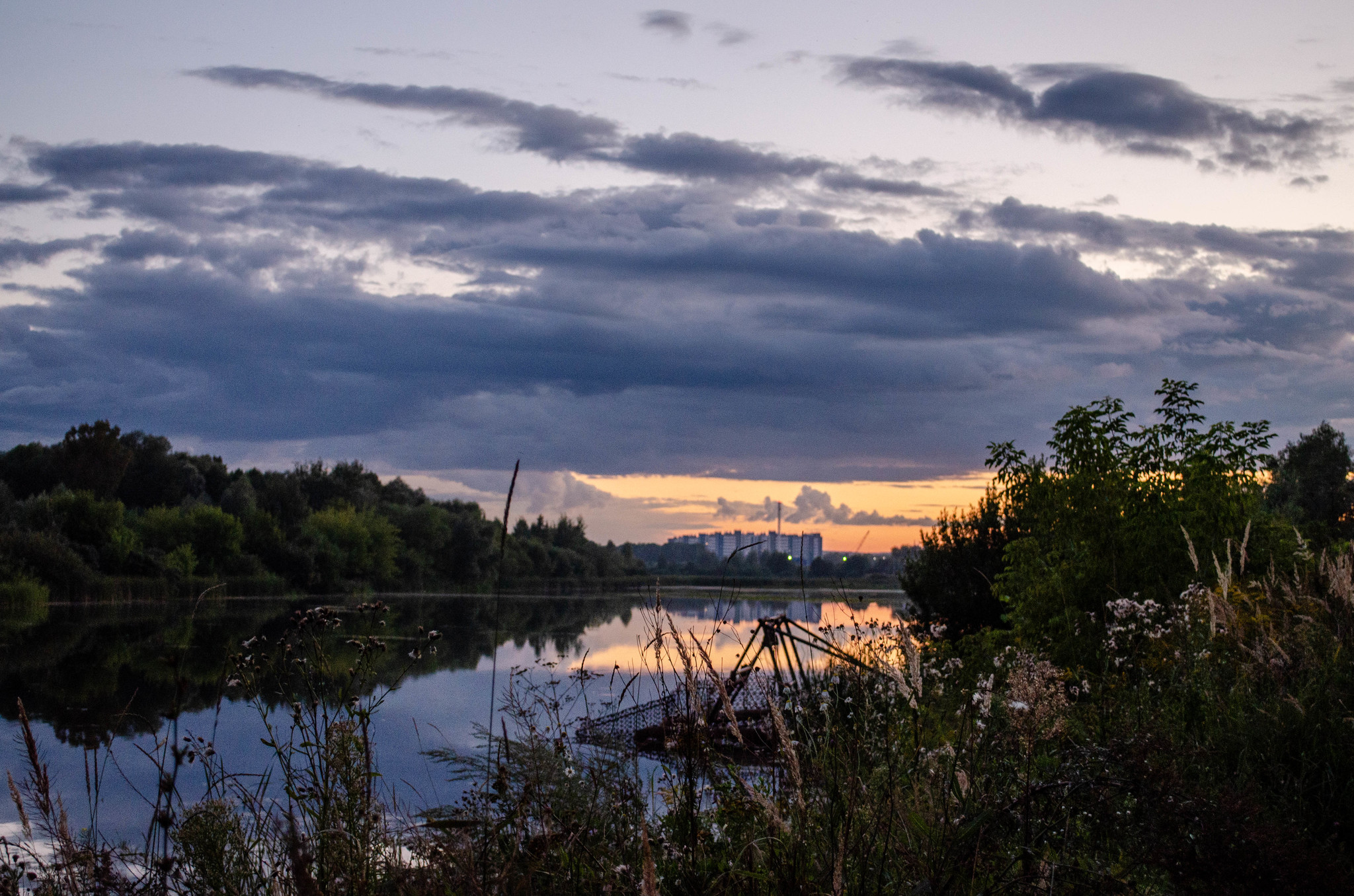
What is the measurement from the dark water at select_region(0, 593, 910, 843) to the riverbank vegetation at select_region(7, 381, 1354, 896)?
271mm

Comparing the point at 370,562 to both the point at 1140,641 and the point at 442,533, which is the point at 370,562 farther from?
the point at 1140,641

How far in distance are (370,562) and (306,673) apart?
68.1 m

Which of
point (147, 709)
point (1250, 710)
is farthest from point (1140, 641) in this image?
point (147, 709)

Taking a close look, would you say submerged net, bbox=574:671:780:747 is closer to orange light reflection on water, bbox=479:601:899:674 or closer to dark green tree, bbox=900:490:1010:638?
orange light reflection on water, bbox=479:601:899:674

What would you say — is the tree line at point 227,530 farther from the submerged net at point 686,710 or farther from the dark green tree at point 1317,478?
the submerged net at point 686,710

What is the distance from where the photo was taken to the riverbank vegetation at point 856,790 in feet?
6.40

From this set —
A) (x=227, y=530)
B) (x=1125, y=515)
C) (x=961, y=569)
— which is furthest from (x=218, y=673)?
(x=227, y=530)

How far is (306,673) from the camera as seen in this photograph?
3.45 meters

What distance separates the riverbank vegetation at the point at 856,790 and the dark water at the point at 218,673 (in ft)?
0.89

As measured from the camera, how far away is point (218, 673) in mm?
22844

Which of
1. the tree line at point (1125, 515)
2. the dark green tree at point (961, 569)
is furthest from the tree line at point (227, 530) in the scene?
the tree line at point (1125, 515)

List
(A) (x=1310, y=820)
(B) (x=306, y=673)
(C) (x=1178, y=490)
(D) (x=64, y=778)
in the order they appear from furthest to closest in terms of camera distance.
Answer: (D) (x=64, y=778) < (C) (x=1178, y=490) < (A) (x=1310, y=820) < (B) (x=306, y=673)

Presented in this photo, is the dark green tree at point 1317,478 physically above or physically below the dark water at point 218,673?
above

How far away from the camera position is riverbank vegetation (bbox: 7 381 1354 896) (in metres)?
1.95
